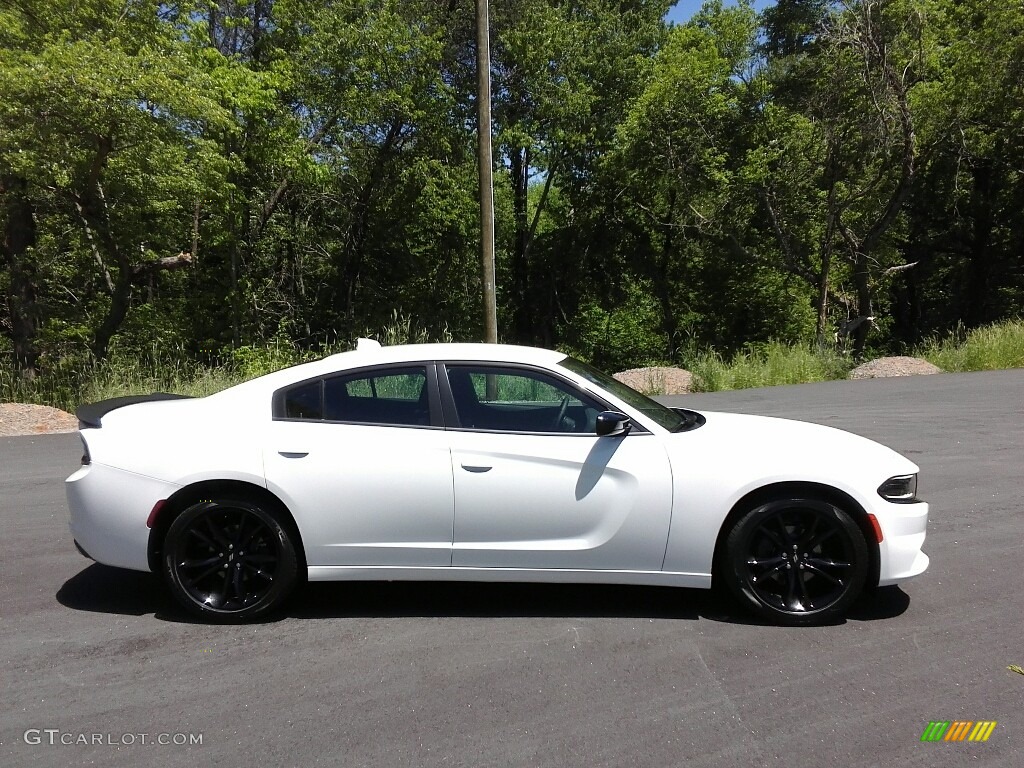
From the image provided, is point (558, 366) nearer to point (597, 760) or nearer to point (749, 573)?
point (749, 573)

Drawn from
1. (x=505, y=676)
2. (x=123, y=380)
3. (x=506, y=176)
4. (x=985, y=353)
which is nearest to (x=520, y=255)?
(x=506, y=176)

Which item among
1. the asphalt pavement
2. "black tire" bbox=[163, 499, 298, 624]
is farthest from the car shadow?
"black tire" bbox=[163, 499, 298, 624]

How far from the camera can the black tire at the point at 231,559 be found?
406 centimetres

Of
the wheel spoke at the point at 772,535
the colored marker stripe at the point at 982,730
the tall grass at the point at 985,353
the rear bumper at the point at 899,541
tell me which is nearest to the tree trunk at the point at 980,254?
the tall grass at the point at 985,353

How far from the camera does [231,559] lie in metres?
4.11

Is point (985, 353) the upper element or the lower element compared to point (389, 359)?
lower

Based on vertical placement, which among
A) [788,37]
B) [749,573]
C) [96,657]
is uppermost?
[788,37]

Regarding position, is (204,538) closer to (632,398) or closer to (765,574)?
(632,398)

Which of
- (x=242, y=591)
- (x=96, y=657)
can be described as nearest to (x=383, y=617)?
(x=242, y=591)

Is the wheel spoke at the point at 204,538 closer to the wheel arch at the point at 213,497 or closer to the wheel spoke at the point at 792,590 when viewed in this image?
the wheel arch at the point at 213,497

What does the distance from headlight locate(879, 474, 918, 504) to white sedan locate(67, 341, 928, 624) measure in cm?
1

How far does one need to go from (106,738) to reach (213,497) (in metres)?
1.32

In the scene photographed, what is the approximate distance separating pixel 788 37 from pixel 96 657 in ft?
127

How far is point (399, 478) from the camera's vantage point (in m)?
4.02
